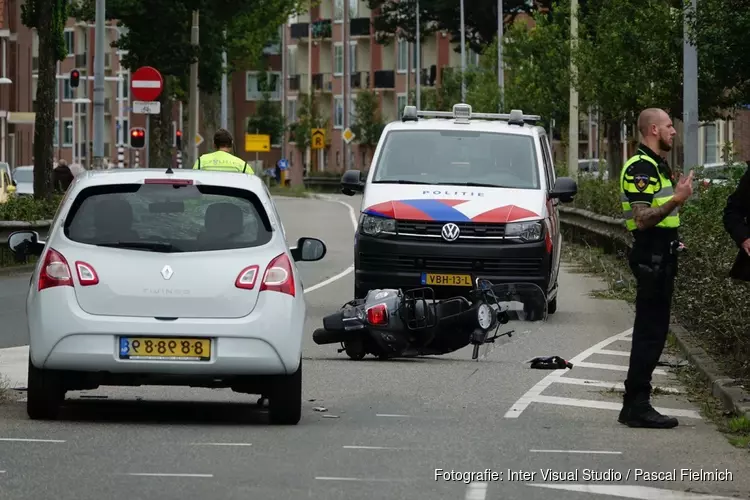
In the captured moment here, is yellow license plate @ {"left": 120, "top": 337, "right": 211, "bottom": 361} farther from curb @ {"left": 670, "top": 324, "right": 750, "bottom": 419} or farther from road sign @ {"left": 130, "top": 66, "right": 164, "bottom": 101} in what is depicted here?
road sign @ {"left": 130, "top": 66, "right": 164, "bottom": 101}

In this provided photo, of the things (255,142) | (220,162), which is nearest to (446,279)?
(220,162)

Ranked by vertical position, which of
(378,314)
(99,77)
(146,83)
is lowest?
(378,314)

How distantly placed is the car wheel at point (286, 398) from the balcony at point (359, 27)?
4621 inches

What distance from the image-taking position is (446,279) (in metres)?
19.9

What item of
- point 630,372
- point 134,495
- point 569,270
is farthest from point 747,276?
point 569,270

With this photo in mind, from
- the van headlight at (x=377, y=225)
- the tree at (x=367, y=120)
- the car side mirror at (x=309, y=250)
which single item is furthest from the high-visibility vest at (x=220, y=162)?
the tree at (x=367, y=120)

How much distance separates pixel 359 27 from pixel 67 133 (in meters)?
22.1

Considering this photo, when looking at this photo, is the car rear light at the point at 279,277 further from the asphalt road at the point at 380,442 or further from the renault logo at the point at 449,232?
the renault logo at the point at 449,232

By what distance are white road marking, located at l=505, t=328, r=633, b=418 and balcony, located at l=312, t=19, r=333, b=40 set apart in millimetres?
114267

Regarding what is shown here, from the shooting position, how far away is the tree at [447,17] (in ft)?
278

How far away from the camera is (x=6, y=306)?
2359 centimetres

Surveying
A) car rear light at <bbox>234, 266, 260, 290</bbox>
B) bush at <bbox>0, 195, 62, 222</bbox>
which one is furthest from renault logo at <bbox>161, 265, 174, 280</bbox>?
bush at <bbox>0, 195, 62, 222</bbox>

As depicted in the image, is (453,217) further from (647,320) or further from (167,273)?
(167,273)

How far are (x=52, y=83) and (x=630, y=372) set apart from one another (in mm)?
25857
